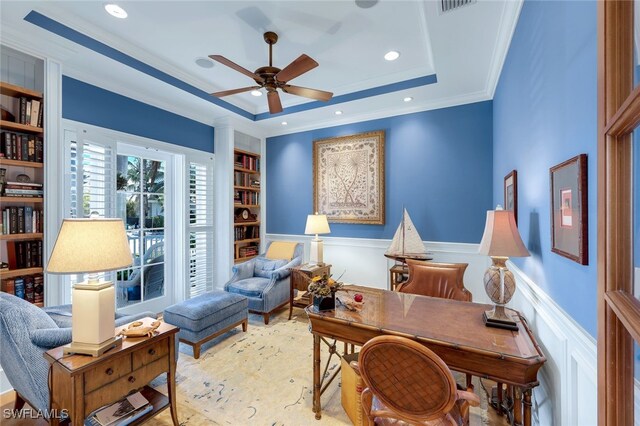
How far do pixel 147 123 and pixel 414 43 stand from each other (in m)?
3.33

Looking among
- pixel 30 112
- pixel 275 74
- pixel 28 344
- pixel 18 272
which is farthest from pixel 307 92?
pixel 18 272

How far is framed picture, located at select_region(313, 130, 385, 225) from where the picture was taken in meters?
4.23

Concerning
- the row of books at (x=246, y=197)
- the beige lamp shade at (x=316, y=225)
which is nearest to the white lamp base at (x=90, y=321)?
the beige lamp shade at (x=316, y=225)

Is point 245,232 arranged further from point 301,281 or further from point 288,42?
point 288,42

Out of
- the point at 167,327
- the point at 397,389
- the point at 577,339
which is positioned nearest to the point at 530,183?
the point at 577,339

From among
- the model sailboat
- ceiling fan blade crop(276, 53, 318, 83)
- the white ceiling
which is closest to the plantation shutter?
the white ceiling

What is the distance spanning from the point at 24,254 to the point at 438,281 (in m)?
3.63

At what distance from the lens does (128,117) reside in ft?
11.1

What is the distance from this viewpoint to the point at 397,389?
1.20 m

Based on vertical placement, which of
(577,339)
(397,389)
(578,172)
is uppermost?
(578,172)

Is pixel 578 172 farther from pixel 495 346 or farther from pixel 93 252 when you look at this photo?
pixel 93 252

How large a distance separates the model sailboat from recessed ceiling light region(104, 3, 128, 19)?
350cm

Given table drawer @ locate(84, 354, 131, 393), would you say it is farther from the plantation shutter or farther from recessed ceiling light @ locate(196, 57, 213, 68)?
recessed ceiling light @ locate(196, 57, 213, 68)

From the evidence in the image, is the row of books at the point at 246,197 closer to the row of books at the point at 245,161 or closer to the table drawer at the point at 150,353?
the row of books at the point at 245,161
